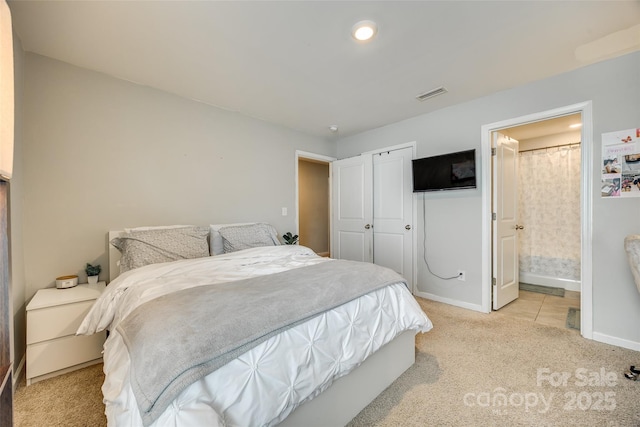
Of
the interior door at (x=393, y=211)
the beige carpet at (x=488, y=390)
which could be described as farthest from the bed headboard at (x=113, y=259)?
the interior door at (x=393, y=211)

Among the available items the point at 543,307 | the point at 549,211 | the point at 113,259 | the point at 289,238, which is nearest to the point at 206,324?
the point at 113,259

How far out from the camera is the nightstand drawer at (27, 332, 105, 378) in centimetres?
175

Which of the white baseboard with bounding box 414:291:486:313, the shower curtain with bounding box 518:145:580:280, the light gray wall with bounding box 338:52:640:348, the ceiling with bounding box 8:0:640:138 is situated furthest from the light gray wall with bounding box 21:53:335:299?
the shower curtain with bounding box 518:145:580:280

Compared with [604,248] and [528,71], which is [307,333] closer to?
[604,248]

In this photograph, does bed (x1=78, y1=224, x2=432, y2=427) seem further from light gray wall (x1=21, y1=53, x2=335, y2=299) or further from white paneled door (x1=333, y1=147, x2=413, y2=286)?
white paneled door (x1=333, y1=147, x2=413, y2=286)

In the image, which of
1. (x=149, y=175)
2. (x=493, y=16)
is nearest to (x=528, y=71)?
(x=493, y=16)

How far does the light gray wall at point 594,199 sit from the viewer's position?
213cm

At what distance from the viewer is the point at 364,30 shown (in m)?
1.80

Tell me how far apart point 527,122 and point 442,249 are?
1.64 metres

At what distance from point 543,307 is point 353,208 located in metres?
2.71

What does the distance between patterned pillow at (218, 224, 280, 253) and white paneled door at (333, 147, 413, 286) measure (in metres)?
1.69

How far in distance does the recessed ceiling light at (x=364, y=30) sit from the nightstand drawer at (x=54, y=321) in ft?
9.10

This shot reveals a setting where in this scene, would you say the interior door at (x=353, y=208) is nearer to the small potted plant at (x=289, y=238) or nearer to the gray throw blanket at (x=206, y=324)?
the small potted plant at (x=289, y=238)

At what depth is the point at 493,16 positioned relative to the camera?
1.69 m
